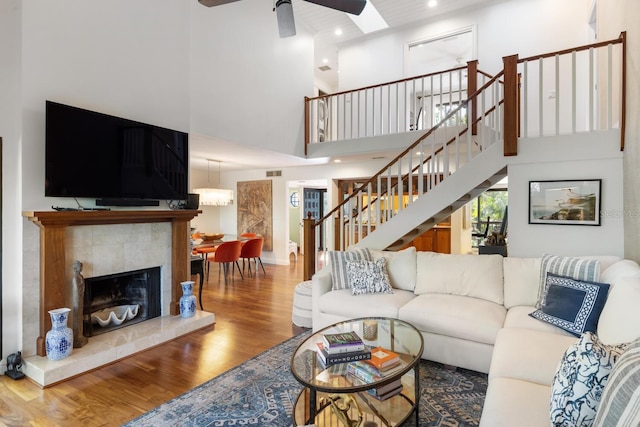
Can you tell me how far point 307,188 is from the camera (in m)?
10.0

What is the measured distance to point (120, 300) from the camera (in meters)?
3.62

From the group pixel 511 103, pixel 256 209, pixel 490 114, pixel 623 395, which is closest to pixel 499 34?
pixel 490 114

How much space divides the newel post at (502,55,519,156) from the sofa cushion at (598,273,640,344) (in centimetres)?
193

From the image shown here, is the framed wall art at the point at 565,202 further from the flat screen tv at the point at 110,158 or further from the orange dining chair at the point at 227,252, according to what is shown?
the orange dining chair at the point at 227,252

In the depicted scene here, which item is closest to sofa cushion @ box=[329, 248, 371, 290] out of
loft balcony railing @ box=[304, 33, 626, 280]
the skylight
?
loft balcony railing @ box=[304, 33, 626, 280]

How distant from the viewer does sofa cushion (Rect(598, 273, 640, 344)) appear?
1785 mm

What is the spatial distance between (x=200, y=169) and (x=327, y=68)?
13.5ft

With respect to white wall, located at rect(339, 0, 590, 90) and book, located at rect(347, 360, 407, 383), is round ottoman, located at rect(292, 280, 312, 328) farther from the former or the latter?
white wall, located at rect(339, 0, 590, 90)

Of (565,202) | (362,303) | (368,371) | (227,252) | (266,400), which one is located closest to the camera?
(368,371)

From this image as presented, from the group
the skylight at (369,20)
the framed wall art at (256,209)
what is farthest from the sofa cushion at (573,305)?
the framed wall art at (256,209)

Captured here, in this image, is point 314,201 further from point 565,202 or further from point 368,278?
point 565,202

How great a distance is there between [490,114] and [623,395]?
454 cm

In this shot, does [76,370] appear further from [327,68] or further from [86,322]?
[327,68]

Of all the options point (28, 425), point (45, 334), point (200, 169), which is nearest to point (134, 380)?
point (28, 425)
